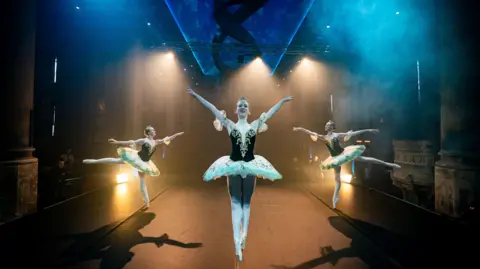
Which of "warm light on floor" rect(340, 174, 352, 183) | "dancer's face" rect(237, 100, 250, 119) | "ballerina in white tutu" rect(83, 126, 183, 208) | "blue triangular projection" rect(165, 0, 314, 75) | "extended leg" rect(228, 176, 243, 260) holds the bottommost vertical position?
"warm light on floor" rect(340, 174, 352, 183)

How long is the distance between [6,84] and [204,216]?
167 inches

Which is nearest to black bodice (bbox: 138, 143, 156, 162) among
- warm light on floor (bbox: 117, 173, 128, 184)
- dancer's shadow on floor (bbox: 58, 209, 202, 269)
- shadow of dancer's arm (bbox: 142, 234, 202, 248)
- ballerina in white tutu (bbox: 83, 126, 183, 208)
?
ballerina in white tutu (bbox: 83, 126, 183, 208)

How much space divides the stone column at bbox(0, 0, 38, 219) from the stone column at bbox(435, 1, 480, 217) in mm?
7630

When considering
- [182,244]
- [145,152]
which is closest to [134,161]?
[145,152]

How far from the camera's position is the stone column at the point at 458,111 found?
189 inches

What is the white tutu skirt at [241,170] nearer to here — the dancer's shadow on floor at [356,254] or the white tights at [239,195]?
the white tights at [239,195]

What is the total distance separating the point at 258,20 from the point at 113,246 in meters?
7.75

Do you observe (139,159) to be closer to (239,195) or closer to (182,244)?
(182,244)

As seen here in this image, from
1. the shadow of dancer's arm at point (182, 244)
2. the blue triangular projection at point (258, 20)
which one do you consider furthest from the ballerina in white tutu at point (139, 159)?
the blue triangular projection at point (258, 20)

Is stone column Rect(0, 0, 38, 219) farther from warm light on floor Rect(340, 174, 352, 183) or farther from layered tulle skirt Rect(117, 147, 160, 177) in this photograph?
warm light on floor Rect(340, 174, 352, 183)

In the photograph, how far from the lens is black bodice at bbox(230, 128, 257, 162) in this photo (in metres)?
3.06

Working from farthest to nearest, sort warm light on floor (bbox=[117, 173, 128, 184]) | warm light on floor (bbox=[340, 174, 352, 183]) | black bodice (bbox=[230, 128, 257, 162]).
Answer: warm light on floor (bbox=[340, 174, 352, 183])
warm light on floor (bbox=[117, 173, 128, 184])
black bodice (bbox=[230, 128, 257, 162])

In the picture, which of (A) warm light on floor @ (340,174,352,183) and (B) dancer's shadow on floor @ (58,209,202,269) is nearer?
(B) dancer's shadow on floor @ (58,209,202,269)

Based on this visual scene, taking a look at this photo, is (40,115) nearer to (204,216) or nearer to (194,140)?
(194,140)
